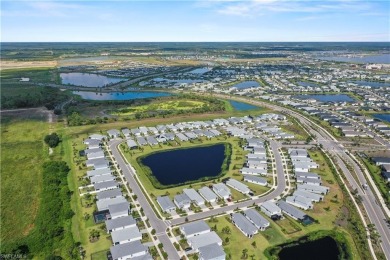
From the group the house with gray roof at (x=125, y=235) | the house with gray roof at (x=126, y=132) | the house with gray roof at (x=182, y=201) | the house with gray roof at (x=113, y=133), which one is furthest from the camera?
the house with gray roof at (x=126, y=132)

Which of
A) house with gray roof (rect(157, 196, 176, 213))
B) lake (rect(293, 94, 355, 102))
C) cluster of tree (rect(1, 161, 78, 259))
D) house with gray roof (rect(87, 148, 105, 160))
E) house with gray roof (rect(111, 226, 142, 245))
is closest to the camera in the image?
cluster of tree (rect(1, 161, 78, 259))

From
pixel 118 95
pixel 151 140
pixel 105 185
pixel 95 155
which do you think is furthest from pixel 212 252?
pixel 118 95

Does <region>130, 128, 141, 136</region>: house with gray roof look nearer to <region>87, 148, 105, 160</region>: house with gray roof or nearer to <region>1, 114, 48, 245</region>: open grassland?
<region>87, 148, 105, 160</region>: house with gray roof

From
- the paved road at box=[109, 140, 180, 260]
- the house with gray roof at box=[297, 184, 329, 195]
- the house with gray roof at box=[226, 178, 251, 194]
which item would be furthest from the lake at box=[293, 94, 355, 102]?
the paved road at box=[109, 140, 180, 260]

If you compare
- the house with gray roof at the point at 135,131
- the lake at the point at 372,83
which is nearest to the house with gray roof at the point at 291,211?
the house with gray roof at the point at 135,131

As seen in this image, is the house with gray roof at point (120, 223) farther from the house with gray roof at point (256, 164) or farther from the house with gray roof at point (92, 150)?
the house with gray roof at point (256, 164)

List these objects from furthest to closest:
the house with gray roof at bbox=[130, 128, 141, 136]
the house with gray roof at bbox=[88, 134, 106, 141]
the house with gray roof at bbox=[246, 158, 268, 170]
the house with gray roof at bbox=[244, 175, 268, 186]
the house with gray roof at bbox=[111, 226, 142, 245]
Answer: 1. the house with gray roof at bbox=[130, 128, 141, 136]
2. the house with gray roof at bbox=[88, 134, 106, 141]
3. the house with gray roof at bbox=[246, 158, 268, 170]
4. the house with gray roof at bbox=[244, 175, 268, 186]
5. the house with gray roof at bbox=[111, 226, 142, 245]
